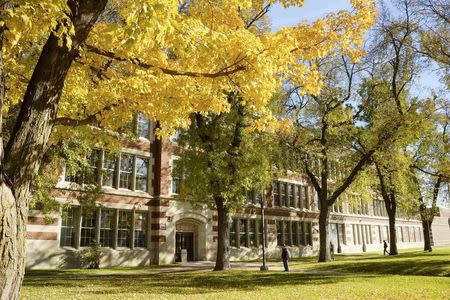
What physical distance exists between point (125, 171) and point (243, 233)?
12.5 meters

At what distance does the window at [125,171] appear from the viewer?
2564cm

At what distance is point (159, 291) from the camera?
1268 centimetres

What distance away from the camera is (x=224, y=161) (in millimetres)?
18891

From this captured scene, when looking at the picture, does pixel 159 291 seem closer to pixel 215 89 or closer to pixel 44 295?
pixel 44 295

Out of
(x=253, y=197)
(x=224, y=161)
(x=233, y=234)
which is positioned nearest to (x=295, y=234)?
(x=253, y=197)

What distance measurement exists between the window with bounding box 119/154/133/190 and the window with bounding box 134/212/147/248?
208 cm

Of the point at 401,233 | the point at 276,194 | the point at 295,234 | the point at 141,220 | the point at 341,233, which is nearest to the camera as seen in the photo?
the point at 141,220

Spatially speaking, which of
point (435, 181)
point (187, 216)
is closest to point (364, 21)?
point (187, 216)

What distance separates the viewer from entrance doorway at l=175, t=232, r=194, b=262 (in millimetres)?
28359

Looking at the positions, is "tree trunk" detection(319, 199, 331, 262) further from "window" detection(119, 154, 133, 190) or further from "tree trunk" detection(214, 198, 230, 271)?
"window" detection(119, 154, 133, 190)

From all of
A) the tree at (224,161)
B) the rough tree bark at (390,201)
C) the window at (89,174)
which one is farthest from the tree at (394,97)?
the window at (89,174)

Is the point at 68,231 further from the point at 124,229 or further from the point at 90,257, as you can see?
the point at 124,229

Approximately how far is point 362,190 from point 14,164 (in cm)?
2986

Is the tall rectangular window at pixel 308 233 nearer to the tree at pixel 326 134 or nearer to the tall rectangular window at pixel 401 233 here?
the tree at pixel 326 134
